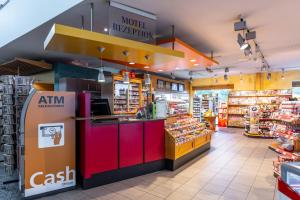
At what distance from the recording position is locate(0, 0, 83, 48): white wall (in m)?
3.35

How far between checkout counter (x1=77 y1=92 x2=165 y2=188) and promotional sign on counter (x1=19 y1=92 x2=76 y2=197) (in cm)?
21

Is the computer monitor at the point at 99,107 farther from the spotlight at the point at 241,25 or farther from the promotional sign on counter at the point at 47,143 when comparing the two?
the spotlight at the point at 241,25

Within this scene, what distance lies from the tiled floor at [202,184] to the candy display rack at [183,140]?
231 millimetres

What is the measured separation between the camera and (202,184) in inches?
146

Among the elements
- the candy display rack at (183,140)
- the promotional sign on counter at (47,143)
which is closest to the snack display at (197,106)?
the candy display rack at (183,140)

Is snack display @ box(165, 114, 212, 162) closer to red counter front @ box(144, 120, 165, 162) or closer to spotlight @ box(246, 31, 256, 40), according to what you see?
red counter front @ box(144, 120, 165, 162)

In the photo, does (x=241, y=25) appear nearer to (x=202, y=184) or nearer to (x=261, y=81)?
(x=202, y=184)

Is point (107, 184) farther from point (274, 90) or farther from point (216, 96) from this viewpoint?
point (216, 96)


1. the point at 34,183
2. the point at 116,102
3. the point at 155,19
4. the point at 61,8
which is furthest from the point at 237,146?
the point at 61,8

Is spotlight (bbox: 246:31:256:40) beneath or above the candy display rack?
above

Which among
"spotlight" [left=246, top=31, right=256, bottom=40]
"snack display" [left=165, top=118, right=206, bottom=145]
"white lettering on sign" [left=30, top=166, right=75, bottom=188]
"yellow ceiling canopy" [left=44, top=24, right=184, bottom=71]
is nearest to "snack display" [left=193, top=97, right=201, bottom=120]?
"snack display" [left=165, top=118, right=206, bottom=145]

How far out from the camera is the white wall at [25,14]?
335cm

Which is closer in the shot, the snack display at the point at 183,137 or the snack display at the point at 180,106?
the snack display at the point at 183,137

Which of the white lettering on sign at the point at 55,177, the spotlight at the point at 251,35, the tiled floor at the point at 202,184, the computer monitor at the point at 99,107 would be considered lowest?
the tiled floor at the point at 202,184
